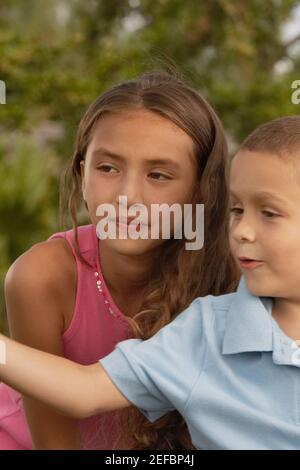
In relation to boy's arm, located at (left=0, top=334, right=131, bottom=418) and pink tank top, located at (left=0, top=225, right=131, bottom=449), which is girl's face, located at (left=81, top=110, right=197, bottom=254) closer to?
pink tank top, located at (left=0, top=225, right=131, bottom=449)

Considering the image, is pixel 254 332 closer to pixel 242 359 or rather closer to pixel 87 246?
pixel 242 359

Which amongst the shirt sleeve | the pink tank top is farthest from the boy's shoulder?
the pink tank top

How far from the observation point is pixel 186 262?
197cm

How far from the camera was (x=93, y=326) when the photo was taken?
6.78 feet

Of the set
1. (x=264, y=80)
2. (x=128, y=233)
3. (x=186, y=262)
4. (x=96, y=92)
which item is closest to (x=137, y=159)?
(x=128, y=233)

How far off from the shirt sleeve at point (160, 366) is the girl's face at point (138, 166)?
31 centimetres

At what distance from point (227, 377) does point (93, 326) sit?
0.58m

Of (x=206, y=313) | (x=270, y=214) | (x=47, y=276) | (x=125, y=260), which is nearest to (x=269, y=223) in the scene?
(x=270, y=214)

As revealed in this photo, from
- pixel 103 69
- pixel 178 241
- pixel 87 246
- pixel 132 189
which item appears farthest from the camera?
pixel 103 69

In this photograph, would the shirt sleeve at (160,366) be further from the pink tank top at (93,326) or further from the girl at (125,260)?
the pink tank top at (93,326)

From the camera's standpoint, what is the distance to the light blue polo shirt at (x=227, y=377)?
5.03ft

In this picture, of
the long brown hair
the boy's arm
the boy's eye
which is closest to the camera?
the boy's arm

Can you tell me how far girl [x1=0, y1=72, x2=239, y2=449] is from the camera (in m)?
1.83

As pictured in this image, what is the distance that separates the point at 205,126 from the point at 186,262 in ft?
1.01
